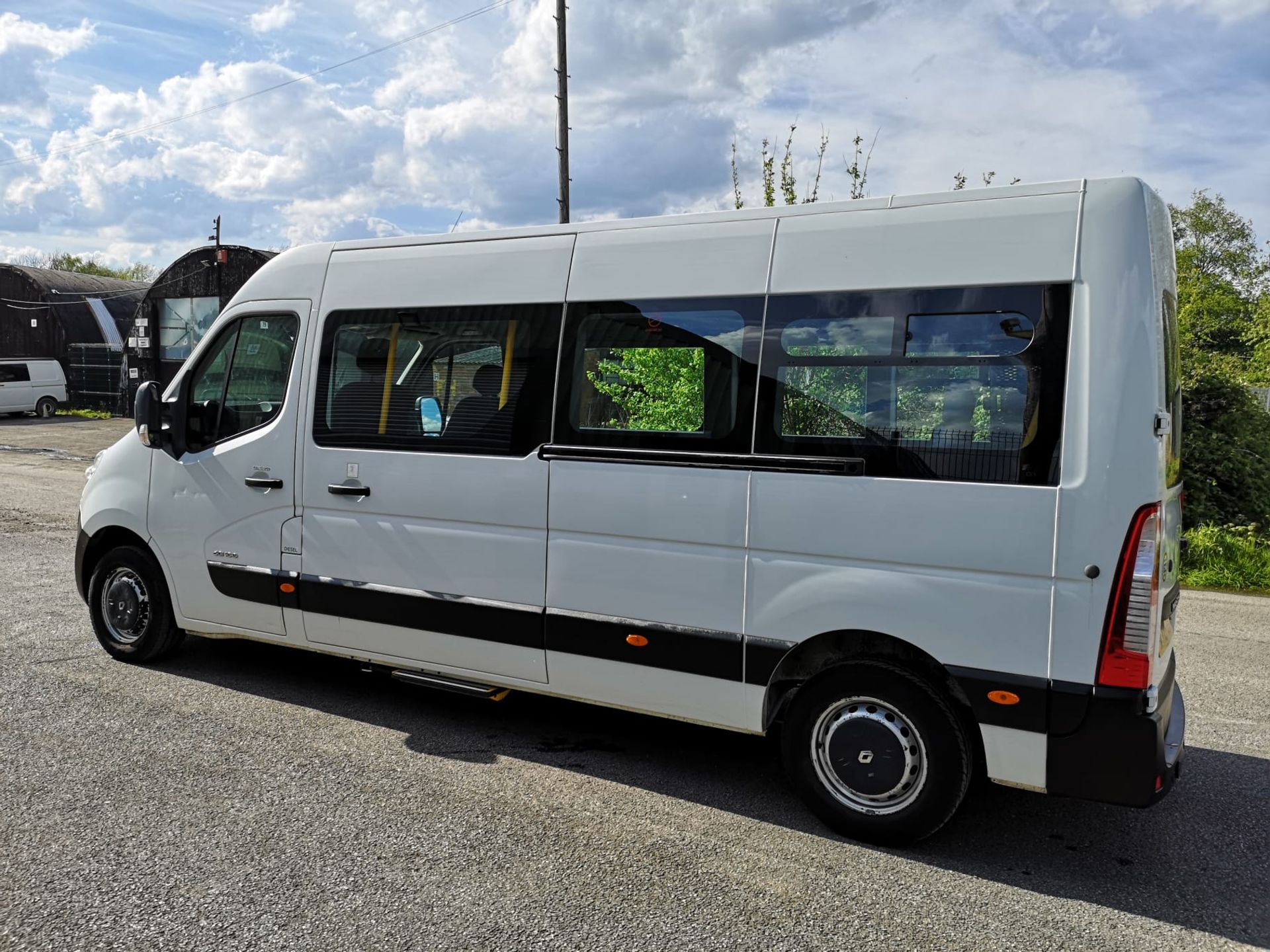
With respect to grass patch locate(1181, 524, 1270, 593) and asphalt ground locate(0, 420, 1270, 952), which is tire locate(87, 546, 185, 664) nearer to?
asphalt ground locate(0, 420, 1270, 952)

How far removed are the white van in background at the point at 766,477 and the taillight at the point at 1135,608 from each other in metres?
0.01

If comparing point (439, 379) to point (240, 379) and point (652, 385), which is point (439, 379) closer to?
point (652, 385)

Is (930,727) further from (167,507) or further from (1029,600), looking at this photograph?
(167,507)

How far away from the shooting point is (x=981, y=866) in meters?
3.88

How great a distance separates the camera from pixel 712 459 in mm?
4266

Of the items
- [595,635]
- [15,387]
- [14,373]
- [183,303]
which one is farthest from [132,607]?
[14,373]

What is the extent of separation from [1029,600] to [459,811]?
243 centimetres

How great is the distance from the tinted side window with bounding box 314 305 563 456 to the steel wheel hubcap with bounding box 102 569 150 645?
1.81 meters

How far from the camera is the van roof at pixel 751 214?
377 cm

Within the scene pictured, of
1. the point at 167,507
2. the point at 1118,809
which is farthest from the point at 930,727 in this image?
the point at 167,507

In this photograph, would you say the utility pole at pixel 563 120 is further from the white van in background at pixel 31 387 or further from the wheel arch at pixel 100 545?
the white van in background at pixel 31 387

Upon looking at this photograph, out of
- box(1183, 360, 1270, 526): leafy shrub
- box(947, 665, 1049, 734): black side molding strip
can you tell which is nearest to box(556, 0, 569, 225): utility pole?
box(1183, 360, 1270, 526): leafy shrub

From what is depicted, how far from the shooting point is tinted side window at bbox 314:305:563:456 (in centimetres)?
478

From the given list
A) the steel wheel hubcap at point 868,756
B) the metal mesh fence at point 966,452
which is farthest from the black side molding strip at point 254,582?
the metal mesh fence at point 966,452
